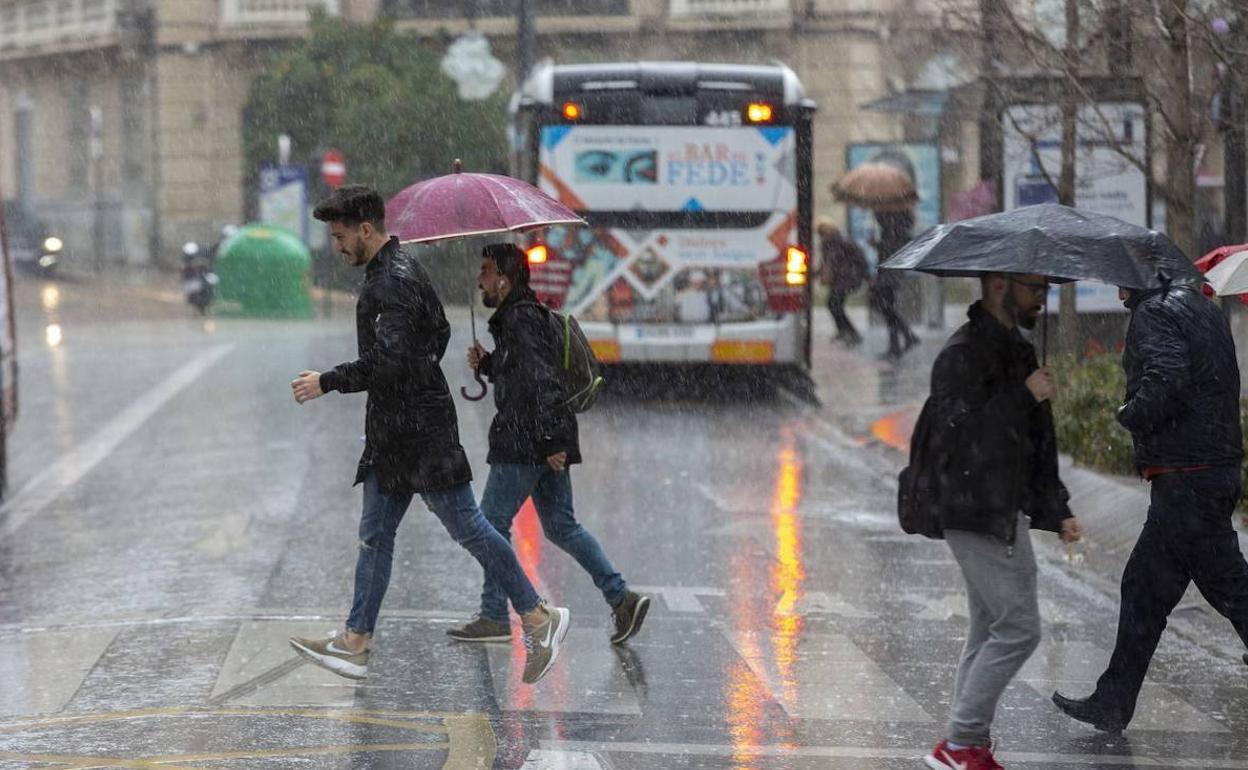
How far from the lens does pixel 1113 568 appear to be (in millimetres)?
10289

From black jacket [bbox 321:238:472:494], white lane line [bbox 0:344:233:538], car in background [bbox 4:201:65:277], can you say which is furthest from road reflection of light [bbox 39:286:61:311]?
black jacket [bbox 321:238:472:494]

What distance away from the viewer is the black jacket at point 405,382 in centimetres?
709

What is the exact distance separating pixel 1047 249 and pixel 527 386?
2.54 meters

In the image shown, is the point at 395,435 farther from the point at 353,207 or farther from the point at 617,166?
the point at 617,166

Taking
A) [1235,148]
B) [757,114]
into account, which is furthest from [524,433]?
[757,114]

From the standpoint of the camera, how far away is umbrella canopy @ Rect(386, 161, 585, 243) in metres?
7.71

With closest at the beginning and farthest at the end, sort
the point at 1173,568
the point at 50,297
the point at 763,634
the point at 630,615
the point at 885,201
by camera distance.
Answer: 1. the point at 1173,568
2. the point at 630,615
3. the point at 763,634
4. the point at 885,201
5. the point at 50,297

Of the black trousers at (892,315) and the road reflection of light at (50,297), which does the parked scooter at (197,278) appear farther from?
the black trousers at (892,315)

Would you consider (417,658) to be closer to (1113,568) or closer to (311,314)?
(1113,568)

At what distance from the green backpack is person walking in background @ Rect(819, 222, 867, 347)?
1681cm

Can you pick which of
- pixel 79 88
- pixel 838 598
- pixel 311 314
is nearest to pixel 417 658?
pixel 838 598

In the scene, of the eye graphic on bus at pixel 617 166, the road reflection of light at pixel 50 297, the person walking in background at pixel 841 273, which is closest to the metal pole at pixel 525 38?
the person walking in background at pixel 841 273

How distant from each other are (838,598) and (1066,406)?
154 inches

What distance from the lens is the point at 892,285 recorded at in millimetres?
22375
